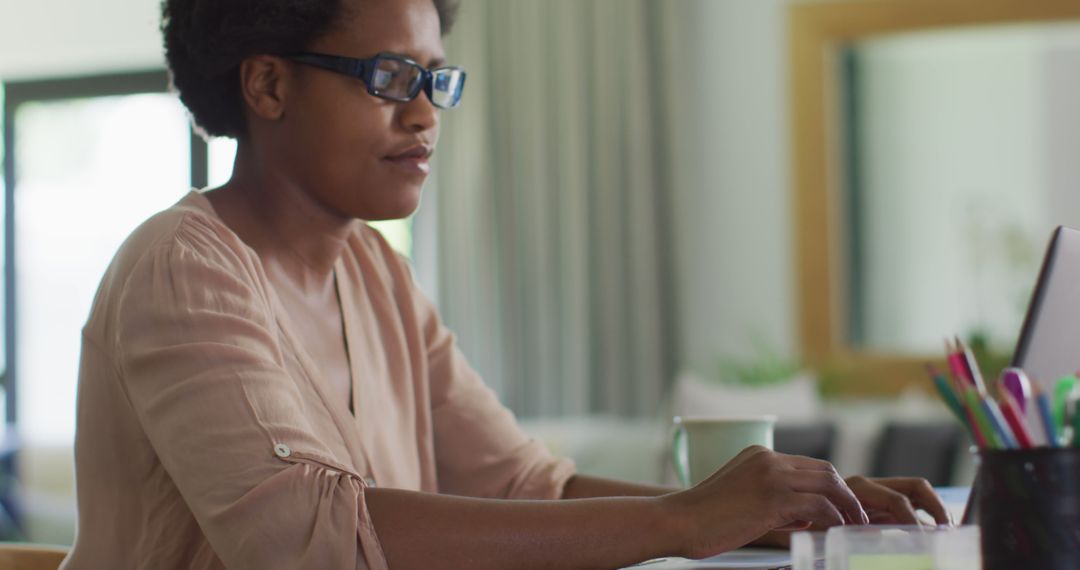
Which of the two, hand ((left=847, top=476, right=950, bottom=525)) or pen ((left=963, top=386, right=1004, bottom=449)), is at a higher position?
pen ((left=963, top=386, right=1004, bottom=449))

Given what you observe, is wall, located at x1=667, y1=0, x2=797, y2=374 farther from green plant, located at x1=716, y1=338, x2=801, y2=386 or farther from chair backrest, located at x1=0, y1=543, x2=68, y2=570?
chair backrest, located at x1=0, y1=543, x2=68, y2=570

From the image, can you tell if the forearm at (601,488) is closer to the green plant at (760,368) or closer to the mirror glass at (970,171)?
the green plant at (760,368)

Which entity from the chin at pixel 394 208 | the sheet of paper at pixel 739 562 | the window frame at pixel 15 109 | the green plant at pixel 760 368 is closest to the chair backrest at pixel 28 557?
the chin at pixel 394 208

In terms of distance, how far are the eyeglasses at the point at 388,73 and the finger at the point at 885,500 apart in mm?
577

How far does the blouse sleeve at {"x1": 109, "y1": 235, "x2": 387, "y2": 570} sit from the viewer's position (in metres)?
0.95

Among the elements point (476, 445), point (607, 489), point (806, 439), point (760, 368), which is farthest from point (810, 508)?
point (760, 368)

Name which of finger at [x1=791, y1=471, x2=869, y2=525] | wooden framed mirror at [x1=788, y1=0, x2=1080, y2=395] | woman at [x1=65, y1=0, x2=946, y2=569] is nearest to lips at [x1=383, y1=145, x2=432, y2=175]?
woman at [x1=65, y1=0, x2=946, y2=569]

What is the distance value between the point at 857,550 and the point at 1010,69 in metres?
4.29

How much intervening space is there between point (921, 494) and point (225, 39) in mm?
827

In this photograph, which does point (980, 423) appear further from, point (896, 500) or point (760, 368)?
point (760, 368)

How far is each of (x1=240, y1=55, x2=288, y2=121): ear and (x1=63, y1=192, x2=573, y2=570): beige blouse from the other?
0.14 m

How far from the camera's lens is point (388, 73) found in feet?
4.32

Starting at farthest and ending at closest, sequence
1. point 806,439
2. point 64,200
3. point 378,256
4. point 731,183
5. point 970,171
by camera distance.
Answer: point 64,200 → point 731,183 → point 970,171 → point 806,439 → point 378,256

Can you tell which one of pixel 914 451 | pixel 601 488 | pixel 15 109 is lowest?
pixel 914 451
